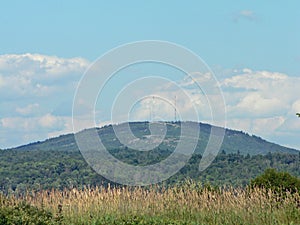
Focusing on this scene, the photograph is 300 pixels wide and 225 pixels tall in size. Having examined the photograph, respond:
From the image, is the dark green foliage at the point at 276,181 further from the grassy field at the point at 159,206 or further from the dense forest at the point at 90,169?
the dense forest at the point at 90,169

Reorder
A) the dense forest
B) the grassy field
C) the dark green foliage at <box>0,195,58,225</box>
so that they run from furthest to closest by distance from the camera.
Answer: the dense forest
the grassy field
the dark green foliage at <box>0,195,58,225</box>

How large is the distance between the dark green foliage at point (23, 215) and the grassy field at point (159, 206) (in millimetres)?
25

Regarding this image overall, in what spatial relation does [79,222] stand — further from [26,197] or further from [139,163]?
[139,163]

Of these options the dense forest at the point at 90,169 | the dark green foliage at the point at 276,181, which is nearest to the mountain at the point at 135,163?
the dense forest at the point at 90,169

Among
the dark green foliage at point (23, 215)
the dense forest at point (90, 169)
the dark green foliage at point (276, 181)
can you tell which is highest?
the dense forest at point (90, 169)

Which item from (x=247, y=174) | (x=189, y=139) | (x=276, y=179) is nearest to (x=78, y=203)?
(x=276, y=179)

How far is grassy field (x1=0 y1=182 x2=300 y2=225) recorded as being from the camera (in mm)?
16938

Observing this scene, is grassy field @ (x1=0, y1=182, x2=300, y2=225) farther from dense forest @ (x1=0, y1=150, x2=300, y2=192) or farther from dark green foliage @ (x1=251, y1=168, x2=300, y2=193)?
dense forest @ (x1=0, y1=150, x2=300, y2=192)

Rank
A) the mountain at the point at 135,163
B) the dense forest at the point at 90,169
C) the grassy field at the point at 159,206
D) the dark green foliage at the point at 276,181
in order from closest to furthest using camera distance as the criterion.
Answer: the grassy field at the point at 159,206
the dark green foliage at the point at 276,181
the mountain at the point at 135,163
the dense forest at the point at 90,169

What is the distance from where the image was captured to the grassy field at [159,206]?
16938 millimetres

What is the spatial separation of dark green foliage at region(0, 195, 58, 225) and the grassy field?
0.08 ft

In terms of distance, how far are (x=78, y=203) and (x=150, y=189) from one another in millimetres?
2132

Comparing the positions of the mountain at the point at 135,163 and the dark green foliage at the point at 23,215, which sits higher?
the mountain at the point at 135,163

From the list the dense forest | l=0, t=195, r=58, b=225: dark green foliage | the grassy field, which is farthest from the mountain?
l=0, t=195, r=58, b=225: dark green foliage
